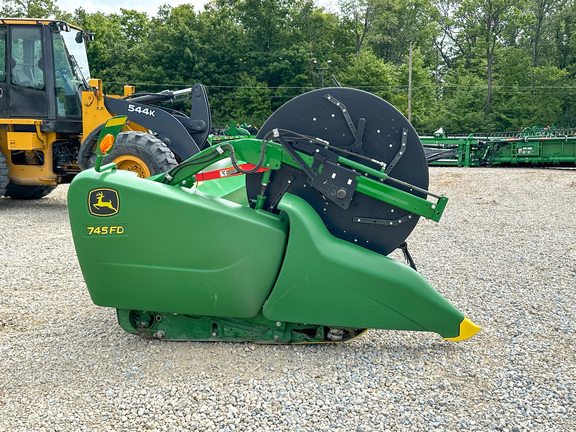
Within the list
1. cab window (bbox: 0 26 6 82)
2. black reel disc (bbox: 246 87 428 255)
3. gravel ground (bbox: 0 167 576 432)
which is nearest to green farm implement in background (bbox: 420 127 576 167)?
cab window (bbox: 0 26 6 82)

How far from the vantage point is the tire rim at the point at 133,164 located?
8.04 meters

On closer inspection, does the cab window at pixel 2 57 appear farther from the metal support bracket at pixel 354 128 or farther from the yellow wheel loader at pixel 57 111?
the metal support bracket at pixel 354 128

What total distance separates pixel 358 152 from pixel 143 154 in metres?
5.23

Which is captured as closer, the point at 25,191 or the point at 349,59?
the point at 25,191

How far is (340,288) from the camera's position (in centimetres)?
327

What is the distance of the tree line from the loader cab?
Result: 112 ft

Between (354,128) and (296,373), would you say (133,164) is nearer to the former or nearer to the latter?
(354,128)

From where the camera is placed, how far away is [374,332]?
12.3ft

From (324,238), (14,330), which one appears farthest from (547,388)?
(14,330)

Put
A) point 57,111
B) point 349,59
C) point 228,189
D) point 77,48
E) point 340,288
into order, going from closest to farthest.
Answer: point 340,288, point 228,189, point 57,111, point 77,48, point 349,59

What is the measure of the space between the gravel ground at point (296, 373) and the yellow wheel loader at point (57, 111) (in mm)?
4020

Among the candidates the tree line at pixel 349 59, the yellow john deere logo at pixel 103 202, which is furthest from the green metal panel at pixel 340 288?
the tree line at pixel 349 59

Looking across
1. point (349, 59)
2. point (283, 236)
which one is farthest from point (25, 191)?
point (349, 59)

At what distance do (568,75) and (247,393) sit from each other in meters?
52.8
